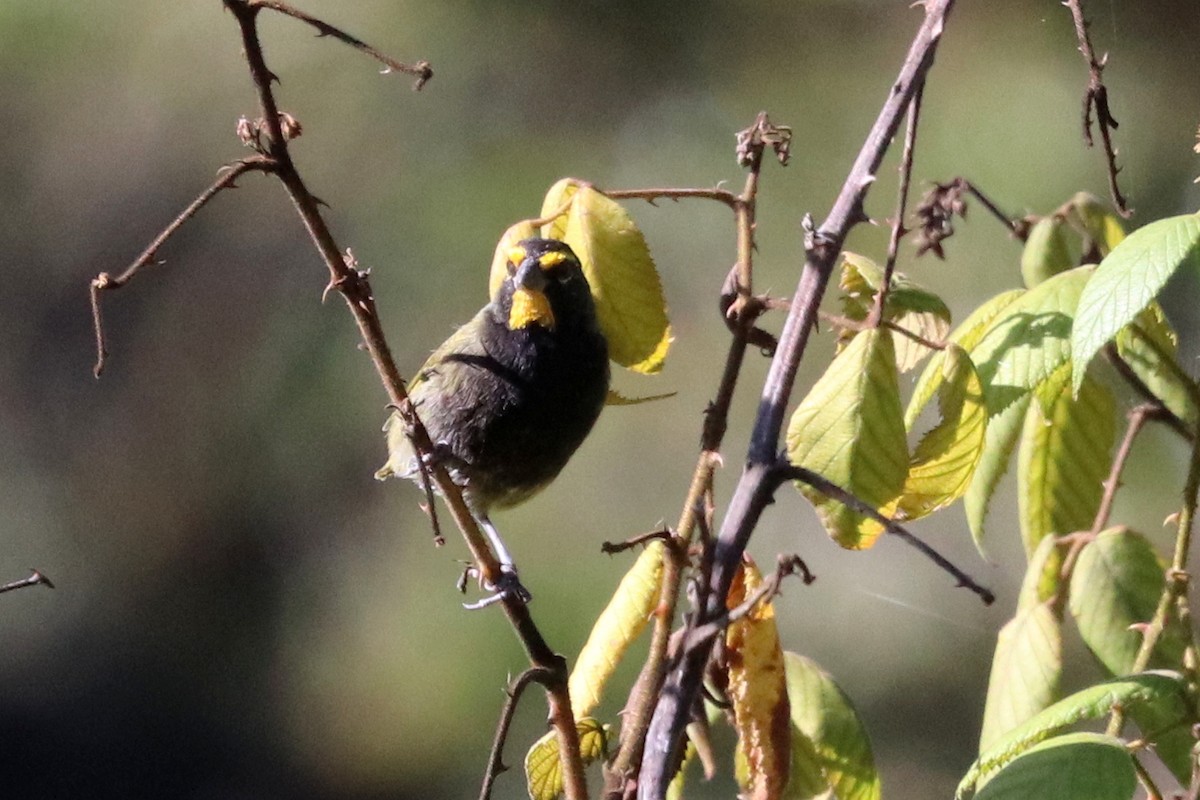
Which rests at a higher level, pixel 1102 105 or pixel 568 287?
pixel 568 287

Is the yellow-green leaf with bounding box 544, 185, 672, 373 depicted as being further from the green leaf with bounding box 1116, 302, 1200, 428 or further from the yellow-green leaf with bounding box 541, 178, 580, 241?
the green leaf with bounding box 1116, 302, 1200, 428

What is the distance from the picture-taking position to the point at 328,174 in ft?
10.2

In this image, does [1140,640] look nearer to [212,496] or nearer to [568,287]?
[568,287]

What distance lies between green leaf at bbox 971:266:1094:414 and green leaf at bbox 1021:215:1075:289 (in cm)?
14

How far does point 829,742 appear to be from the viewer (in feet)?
2.30

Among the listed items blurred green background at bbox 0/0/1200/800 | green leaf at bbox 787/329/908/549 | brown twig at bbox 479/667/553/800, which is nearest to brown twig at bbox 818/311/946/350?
green leaf at bbox 787/329/908/549

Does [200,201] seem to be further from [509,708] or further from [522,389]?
[522,389]

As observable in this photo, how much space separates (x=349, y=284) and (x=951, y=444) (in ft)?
1.00

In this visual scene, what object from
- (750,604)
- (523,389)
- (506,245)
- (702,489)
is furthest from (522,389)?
(750,604)

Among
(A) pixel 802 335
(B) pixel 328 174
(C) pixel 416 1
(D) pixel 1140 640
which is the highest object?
(C) pixel 416 1

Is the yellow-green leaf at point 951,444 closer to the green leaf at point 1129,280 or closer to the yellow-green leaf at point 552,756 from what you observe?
the green leaf at point 1129,280

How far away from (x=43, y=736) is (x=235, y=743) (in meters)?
0.56

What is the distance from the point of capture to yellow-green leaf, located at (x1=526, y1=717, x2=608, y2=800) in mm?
656

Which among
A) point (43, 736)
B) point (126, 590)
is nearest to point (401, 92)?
point (126, 590)
